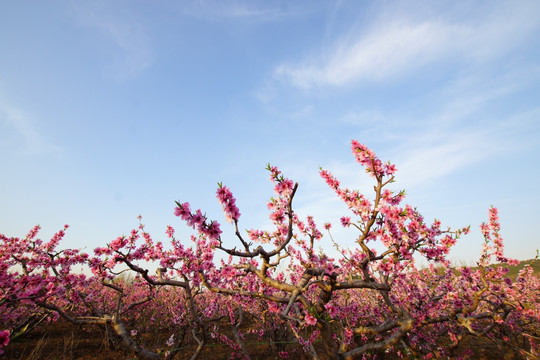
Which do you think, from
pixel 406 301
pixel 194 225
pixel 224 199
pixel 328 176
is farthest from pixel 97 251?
pixel 406 301

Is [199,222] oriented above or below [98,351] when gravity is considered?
above

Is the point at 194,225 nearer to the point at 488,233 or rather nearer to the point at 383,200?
the point at 383,200

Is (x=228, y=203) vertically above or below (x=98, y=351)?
above

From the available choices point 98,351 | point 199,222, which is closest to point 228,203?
point 199,222

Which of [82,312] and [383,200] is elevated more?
[383,200]

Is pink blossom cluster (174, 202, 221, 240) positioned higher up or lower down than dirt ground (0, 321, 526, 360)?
higher up

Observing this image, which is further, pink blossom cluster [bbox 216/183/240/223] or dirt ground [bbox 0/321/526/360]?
dirt ground [bbox 0/321/526/360]

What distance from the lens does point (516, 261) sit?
26.1 feet

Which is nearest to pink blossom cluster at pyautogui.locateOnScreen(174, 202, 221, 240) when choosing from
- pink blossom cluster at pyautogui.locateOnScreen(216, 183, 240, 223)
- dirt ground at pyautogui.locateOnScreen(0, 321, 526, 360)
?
pink blossom cluster at pyautogui.locateOnScreen(216, 183, 240, 223)

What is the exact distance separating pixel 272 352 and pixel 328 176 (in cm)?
748

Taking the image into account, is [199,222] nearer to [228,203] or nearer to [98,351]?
[228,203]

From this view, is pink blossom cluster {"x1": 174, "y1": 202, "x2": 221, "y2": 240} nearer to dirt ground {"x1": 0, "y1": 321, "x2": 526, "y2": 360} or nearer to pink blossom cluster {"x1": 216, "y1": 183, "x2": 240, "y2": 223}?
pink blossom cluster {"x1": 216, "y1": 183, "x2": 240, "y2": 223}

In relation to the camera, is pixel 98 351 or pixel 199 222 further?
pixel 98 351

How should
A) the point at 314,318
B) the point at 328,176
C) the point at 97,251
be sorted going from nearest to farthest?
the point at 314,318 < the point at 97,251 < the point at 328,176
